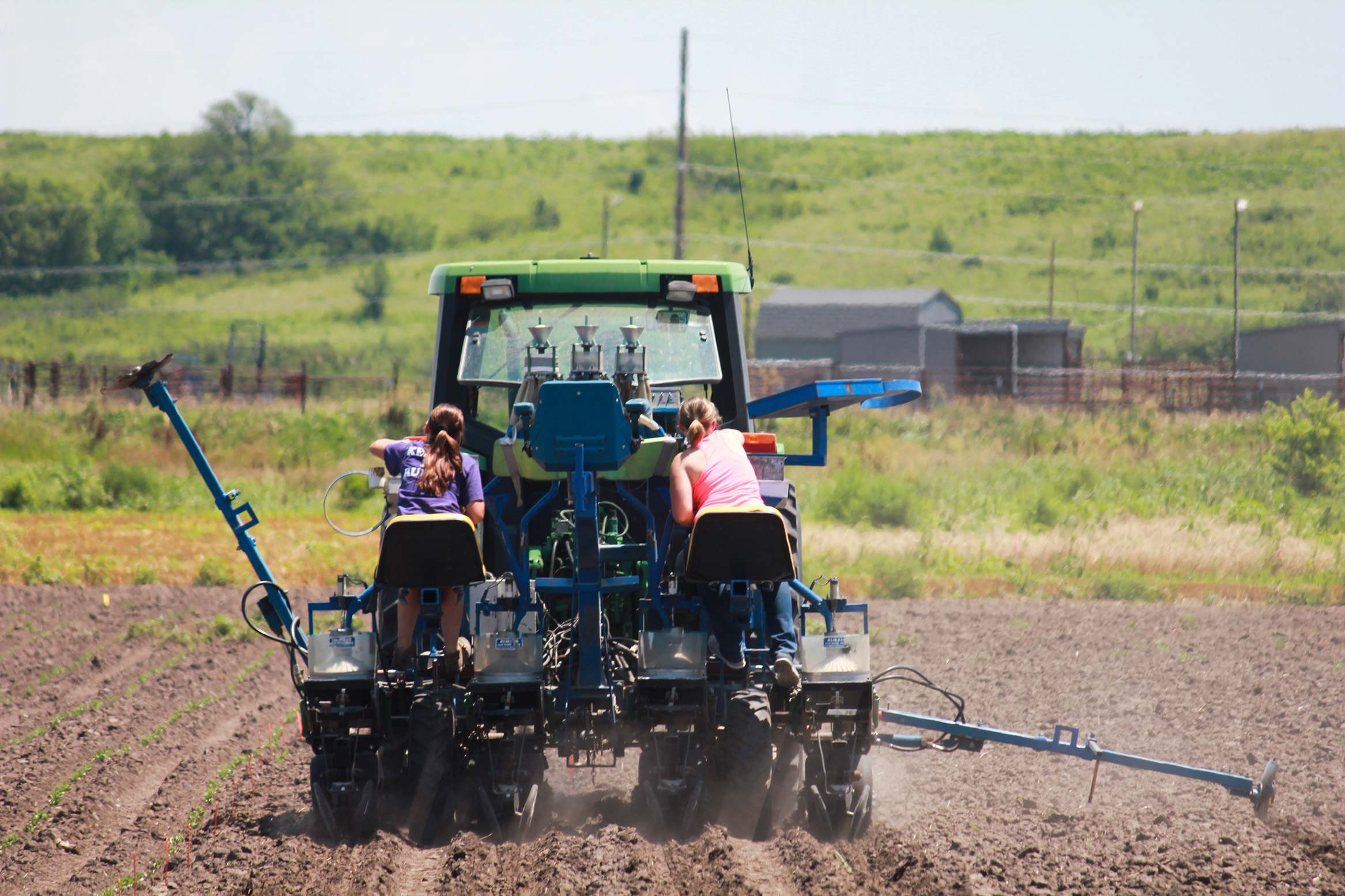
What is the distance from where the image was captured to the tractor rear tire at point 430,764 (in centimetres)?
575

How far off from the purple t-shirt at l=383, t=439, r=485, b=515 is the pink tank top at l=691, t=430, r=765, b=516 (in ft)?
3.72

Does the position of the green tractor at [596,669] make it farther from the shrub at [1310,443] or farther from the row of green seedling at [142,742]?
the shrub at [1310,443]

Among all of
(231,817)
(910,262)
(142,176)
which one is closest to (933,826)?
(231,817)

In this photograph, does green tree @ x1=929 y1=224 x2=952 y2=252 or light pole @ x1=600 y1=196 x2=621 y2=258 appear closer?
light pole @ x1=600 y1=196 x2=621 y2=258

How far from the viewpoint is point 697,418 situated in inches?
239

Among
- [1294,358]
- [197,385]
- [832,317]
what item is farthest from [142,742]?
[832,317]

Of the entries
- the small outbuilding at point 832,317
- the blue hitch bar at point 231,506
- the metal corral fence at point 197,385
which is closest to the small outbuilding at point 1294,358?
the small outbuilding at point 832,317

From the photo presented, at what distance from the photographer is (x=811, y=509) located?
62.7 feet

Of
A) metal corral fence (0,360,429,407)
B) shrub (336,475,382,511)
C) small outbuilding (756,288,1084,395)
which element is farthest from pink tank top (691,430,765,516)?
small outbuilding (756,288,1084,395)

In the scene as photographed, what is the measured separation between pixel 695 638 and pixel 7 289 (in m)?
77.2

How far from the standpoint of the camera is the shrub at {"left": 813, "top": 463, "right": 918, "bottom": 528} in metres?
18.5

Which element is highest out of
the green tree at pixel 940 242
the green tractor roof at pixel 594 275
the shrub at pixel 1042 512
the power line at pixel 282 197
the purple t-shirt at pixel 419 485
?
the power line at pixel 282 197

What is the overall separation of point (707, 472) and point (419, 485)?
55.7 inches

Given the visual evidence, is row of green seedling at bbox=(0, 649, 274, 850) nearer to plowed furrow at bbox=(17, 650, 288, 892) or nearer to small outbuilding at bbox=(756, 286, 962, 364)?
plowed furrow at bbox=(17, 650, 288, 892)
